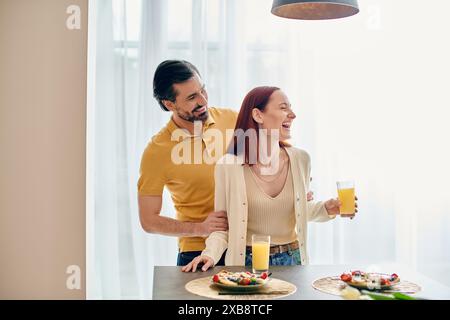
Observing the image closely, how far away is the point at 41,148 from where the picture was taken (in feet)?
11.1

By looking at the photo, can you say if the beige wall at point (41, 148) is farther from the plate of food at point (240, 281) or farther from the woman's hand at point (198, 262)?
the plate of food at point (240, 281)

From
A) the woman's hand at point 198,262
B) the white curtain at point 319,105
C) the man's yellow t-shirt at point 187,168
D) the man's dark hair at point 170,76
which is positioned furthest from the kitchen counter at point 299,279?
the white curtain at point 319,105

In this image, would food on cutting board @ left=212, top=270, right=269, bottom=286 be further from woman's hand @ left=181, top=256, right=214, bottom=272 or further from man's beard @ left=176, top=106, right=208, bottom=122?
man's beard @ left=176, top=106, right=208, bottom=122

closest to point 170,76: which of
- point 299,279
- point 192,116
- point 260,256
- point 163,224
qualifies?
point 192,116

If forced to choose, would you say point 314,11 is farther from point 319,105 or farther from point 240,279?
point 319,105

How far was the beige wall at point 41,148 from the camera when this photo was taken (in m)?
3.37

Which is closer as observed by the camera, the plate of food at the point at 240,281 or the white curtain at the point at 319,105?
the plate of food at the point at 240,281

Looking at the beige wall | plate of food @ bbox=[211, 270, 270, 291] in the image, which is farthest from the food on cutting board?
the beige wall

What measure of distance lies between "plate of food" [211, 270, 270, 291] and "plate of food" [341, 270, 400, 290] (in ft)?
0.90

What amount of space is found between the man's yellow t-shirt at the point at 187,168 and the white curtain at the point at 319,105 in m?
0.64

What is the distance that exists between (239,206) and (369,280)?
0.76 metres

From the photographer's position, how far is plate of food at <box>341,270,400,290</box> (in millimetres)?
2121
